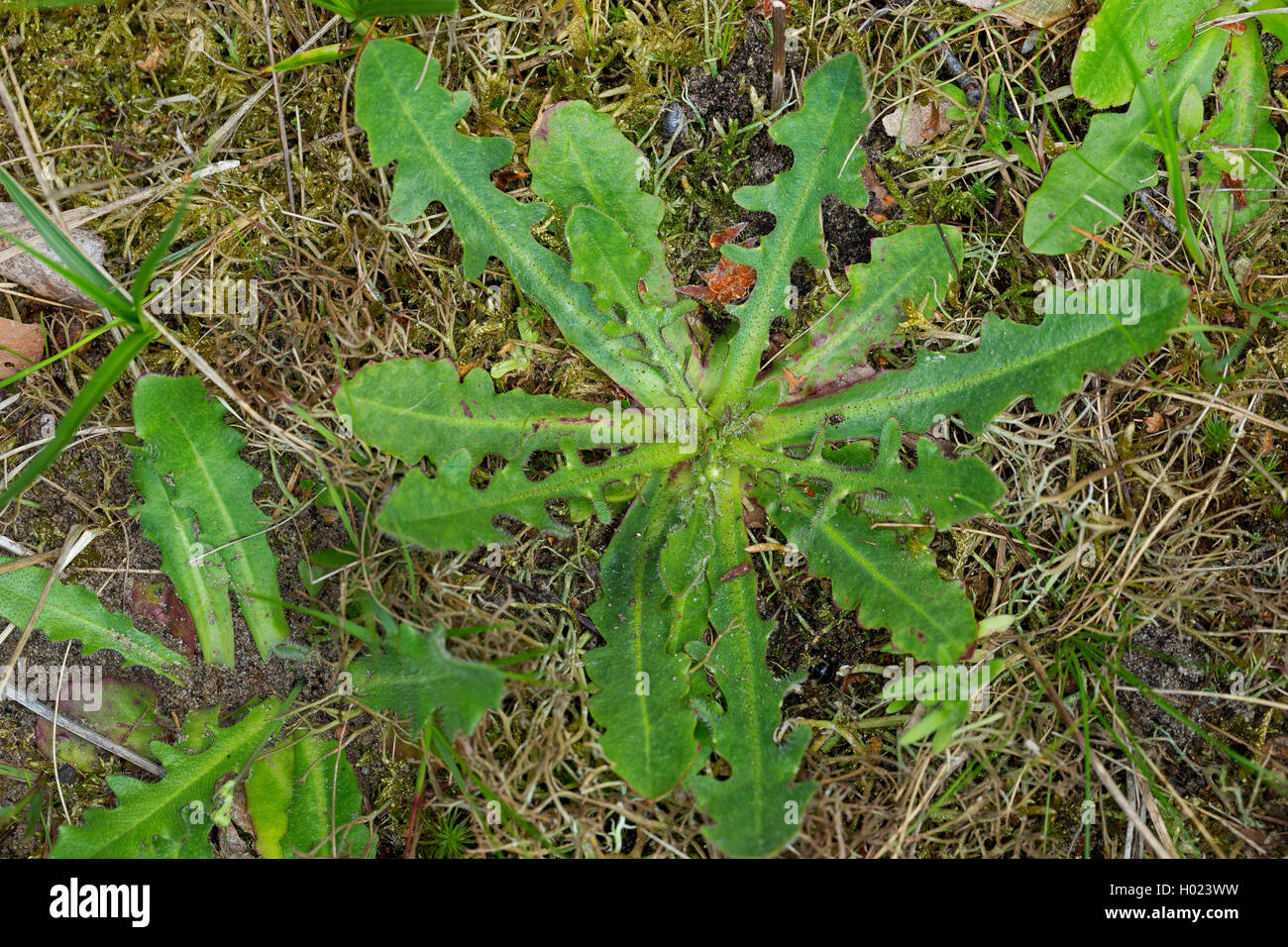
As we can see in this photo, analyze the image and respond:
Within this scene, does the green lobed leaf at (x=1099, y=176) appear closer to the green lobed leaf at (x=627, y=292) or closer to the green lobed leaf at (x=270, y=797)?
the green lobed leaf at (x=627, y=292)

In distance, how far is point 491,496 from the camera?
111 inches

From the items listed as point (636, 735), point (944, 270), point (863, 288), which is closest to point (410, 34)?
point (863, 288)

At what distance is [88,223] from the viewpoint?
10.3ft

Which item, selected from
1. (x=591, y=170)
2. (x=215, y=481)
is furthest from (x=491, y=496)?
(x=591, y=170)

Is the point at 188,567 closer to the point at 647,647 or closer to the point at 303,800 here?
the point at 303,800

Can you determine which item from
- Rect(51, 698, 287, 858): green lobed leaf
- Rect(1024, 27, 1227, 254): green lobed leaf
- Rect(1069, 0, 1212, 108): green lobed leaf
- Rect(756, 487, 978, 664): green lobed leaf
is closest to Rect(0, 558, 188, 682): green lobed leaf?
Rect(51, 698, 287, 858): green lobed leaf

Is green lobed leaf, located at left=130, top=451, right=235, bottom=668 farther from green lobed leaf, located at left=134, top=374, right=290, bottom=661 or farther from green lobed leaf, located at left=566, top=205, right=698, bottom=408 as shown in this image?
green lobed leaf, located at left=566, top=205, right=698, bottom=408

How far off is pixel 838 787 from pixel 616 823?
0.73m

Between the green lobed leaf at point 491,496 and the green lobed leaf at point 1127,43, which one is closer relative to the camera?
the green lobed leaf at point 491,496

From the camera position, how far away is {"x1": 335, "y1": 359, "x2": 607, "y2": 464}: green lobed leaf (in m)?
2.85

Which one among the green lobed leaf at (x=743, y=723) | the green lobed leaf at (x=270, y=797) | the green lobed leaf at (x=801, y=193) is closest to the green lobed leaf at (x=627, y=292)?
the green lobed leaf at (x=801, y=193)

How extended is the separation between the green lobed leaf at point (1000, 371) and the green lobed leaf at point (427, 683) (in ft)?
3.96

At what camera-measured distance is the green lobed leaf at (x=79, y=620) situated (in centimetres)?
304
